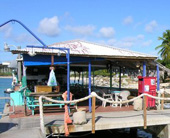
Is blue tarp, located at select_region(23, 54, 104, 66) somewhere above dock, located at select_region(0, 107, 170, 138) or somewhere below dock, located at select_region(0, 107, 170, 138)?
above

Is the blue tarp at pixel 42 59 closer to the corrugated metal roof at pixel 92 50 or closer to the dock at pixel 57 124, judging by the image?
the corrugated metal roof at pixel 92 50

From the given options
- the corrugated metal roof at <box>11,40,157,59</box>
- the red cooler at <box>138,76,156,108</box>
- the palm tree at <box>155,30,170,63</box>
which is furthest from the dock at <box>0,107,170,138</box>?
the palm tree at <box>155,30,170,63</box>

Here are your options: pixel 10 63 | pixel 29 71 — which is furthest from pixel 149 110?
pixel 29 71

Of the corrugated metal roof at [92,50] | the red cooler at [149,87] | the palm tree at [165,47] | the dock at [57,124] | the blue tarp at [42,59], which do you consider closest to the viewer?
the dock at [57,124]

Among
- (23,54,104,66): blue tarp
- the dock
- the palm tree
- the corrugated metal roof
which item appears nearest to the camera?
the dock

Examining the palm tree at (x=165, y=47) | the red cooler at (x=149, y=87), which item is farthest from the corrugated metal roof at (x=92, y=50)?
the palm tree at (x=165, y=47)

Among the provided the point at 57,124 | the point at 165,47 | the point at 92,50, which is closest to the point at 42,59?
the point at 92,50

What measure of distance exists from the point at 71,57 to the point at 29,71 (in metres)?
8.88

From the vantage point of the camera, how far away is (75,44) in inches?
437

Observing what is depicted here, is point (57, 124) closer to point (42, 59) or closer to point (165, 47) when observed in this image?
point (42, 59)

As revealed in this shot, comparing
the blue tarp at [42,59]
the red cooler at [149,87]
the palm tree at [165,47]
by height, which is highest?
the palm tree at [165,47]

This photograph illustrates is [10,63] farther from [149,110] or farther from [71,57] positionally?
[149,110]

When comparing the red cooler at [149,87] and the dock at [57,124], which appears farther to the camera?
the red cooler at [149,87]

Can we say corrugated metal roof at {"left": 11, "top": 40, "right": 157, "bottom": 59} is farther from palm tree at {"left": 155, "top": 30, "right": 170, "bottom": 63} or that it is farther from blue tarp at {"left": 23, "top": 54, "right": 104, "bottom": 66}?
palm tree at {"left": 155, "top": 30, "right": 170, "bottom": 63}
